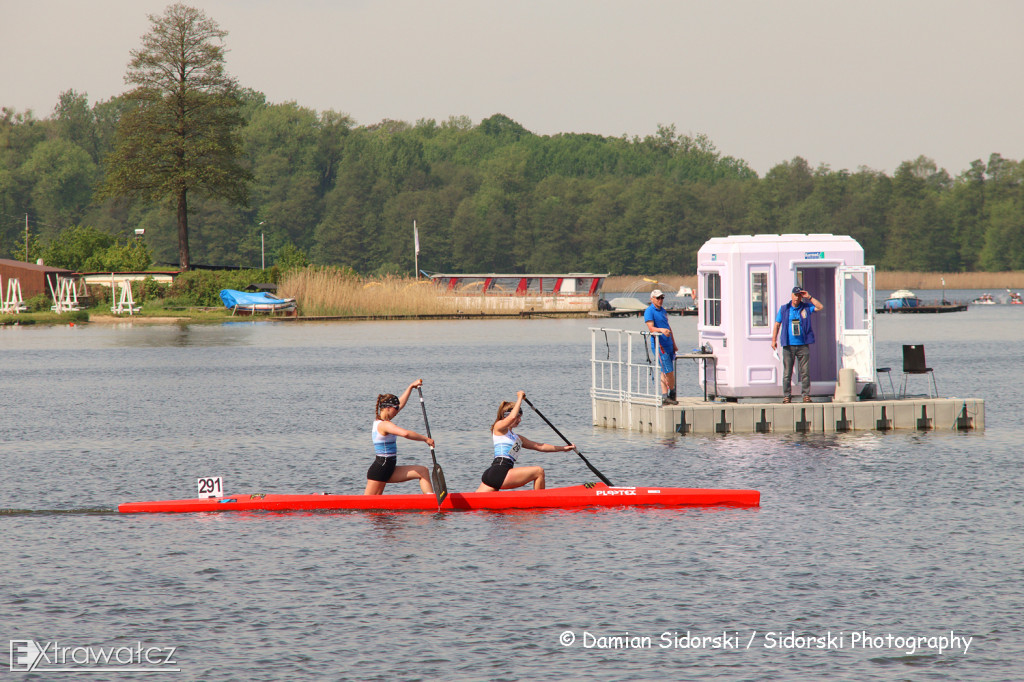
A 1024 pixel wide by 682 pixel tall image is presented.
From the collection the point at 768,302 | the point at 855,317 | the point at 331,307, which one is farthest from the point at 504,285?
the point at 855,317

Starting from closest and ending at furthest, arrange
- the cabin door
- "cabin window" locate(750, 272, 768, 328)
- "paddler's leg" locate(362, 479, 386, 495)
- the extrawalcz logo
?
1. the extrawalcz logo
2. "paddler's leg" locate(362, 479, 386, 495)
3. the cabin door
4. "cabin window" locate(750, 272, 768, 328)

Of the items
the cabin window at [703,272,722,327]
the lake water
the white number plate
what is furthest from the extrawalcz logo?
the cabin window at [703,272,722,327]

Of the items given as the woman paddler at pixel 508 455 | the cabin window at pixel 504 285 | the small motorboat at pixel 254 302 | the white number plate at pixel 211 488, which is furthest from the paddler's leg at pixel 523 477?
the cabin window at pixel 504 285

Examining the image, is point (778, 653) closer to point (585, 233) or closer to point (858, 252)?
point (858, 252)

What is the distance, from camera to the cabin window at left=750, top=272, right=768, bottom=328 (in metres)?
22.7

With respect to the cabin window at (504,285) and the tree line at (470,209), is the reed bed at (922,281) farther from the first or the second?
the cabin window at (504,285)

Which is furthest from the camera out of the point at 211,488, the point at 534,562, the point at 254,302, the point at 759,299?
the point at 254,302

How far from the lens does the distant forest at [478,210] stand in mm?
150750

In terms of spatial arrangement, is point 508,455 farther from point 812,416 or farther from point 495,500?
point 812,416

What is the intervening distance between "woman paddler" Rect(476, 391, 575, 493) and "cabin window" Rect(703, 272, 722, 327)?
8.16m

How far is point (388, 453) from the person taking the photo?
1561 cm

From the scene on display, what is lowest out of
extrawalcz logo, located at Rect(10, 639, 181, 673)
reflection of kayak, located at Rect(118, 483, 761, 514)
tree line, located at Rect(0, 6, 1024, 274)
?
extrawalcz logo, located at Rect(10, 639, 181, 673)

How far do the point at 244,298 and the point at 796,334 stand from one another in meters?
61.2

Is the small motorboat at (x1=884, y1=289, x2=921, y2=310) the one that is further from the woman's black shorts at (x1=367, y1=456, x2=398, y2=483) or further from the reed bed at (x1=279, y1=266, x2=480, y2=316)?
the woman's black shorts at (x1=367, y1=456, x2=398, y2=483)
